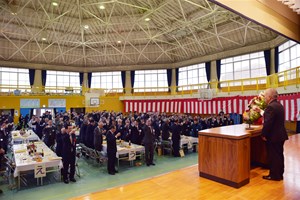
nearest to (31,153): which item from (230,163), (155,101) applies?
(230,163)

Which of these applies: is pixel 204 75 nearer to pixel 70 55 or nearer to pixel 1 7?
pixel 70 55

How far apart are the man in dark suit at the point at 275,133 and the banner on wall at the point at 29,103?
72.3 ft

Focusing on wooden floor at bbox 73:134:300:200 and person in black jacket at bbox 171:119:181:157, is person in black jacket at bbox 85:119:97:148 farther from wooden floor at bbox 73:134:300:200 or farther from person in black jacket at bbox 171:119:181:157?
wooden floor at bbox 73:134:300:200

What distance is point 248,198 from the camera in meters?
3.15

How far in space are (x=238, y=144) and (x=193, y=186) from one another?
1.12 m

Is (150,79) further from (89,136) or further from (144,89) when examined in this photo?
(89,136)

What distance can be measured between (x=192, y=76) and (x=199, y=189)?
23.6 metres

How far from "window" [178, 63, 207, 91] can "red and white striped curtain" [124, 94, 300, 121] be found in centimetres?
445

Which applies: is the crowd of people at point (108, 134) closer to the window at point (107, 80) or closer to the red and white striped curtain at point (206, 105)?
the red and white striped curtain at point (206, 105)

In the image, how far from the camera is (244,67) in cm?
2119

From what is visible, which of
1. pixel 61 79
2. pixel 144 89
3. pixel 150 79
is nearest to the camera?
pixel 144 89

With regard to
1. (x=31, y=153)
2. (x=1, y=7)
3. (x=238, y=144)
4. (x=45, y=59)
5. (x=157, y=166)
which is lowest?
(x=157, y=166)

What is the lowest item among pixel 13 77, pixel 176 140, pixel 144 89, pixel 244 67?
pixel 176 140

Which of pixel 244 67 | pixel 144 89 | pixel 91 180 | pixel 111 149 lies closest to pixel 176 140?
pixel 111 149
